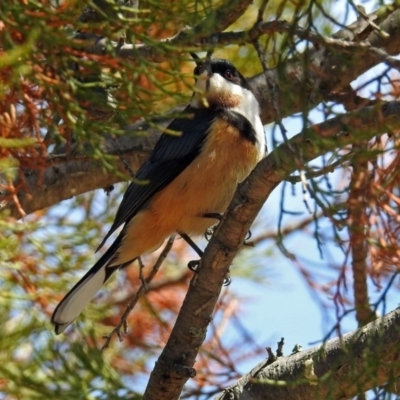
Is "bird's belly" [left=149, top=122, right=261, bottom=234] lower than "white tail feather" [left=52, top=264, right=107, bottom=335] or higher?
higher

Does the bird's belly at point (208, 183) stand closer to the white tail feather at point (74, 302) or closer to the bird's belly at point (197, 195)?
the bird's belly at point (197, 195)

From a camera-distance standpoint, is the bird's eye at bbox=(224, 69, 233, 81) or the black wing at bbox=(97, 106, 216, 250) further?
the bird's eye at bbox=(224, 69, 233, 81)

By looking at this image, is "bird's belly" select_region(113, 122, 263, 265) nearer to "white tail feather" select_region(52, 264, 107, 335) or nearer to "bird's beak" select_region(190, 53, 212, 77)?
"white tail feather" select_region(52, 264, 107, 335)

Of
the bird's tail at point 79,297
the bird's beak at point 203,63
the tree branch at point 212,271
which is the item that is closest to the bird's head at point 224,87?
the bird's beak at point 203,63

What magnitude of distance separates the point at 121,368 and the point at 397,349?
10.1 ft

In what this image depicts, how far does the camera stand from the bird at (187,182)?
13.0ft

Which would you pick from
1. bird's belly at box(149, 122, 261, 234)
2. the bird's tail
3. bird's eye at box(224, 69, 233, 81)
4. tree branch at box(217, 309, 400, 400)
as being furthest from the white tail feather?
bird's eye at box(224, 69, 233, 81)

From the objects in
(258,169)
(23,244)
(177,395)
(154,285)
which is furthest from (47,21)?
(154,285)

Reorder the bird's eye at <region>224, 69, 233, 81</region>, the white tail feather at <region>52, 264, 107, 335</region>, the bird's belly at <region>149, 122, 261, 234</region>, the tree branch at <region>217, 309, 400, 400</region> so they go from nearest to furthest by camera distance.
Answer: the tree branch at <region>217, 309, 400, 400</region>, the white tail feather at <region>52, 264, 107, 335</region>, the bird's belly at <region>149, 122, 261, 234</region>, the bird's eye at <region>224, 69, 233, 81</region>

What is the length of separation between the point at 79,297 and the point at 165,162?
0.76 metres

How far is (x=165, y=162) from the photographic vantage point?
411 centimetres

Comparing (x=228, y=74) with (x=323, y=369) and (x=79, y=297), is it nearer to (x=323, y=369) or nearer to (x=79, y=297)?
(x=79, y=297)

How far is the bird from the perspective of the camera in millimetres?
3955

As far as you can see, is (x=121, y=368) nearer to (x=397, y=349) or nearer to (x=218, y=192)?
(x=218, y=192)
